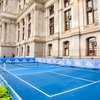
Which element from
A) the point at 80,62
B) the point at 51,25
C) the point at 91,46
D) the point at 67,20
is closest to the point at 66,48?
the point at 67,20

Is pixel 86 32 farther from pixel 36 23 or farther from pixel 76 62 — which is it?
pixel 36 23

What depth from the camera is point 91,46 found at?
21734 mm

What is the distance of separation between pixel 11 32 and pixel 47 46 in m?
23.7

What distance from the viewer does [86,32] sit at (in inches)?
858

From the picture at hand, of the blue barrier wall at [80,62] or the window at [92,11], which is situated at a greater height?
the window at [92,11]

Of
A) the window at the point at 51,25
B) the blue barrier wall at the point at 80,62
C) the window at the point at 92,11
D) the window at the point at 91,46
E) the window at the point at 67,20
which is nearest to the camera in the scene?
the blue barrier wall at the point at 80,62

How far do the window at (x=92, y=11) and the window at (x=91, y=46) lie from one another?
2.99 meters

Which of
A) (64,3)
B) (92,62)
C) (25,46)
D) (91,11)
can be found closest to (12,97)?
(92,62)

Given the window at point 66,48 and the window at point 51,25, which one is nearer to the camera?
the window at point 66,48

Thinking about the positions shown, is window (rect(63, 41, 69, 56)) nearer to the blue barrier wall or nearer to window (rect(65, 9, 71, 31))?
window (rect(65, 9, 71, 31))

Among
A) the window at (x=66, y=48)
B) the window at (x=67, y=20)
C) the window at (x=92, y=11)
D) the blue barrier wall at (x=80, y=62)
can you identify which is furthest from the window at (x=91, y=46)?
the window at (x=67, y=20)

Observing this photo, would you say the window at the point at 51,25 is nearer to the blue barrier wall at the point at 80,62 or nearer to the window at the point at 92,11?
the blue barrier wall at the point at 80,62

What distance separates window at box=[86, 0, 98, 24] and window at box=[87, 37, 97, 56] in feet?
9.81

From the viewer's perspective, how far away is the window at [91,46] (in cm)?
2110
